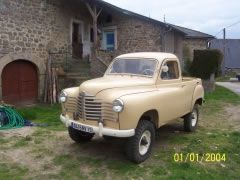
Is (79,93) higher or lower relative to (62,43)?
lower

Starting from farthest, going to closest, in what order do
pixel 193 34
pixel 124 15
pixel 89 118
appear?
1. pixel 193 34
2. pixel 124 15
3. pixel 89 118

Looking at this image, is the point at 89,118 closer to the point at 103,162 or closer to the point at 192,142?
the point at 103,162

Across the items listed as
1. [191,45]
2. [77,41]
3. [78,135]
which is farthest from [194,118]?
[191,45]

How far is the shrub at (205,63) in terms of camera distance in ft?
65.4

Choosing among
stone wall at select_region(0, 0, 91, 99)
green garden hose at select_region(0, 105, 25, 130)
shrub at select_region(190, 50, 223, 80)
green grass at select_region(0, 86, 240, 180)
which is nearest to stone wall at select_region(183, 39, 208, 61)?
shrub at select_region(190, 50, 223, 80)

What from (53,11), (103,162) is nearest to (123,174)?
(103,162)

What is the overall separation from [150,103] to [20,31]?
390 inches

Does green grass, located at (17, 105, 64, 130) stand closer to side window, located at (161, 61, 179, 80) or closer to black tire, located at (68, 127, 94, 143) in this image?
black tire, located at (68, 127, 94, 143)

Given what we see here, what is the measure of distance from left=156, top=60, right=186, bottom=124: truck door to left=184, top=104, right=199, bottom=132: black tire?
2.47 ft

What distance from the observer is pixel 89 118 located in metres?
6.49

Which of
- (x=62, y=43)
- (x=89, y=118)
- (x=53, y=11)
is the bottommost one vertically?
(x=89, y=118)

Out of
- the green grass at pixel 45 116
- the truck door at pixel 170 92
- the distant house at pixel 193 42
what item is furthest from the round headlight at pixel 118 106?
the distant house at pixel 193 42

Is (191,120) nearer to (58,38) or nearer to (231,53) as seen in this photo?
(58,38)

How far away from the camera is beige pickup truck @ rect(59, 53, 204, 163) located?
243 inches
